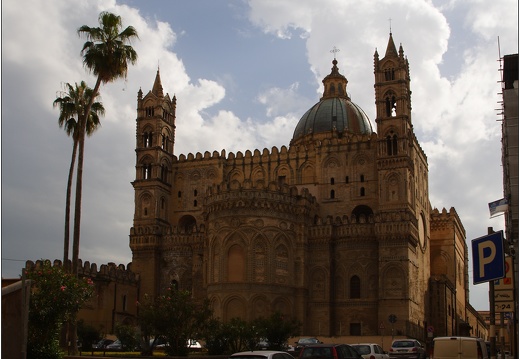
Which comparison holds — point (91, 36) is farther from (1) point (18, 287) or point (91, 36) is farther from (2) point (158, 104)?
(2) point (158, 104)

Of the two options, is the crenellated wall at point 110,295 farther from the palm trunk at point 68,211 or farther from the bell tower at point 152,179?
the palm trunk at point 68,211

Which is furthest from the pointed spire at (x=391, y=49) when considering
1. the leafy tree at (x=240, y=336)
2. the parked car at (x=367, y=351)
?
the parked car at (x=367, y=351)

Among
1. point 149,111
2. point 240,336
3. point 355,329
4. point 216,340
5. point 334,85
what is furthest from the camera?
point 334,85

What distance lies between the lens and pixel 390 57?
63219 mm

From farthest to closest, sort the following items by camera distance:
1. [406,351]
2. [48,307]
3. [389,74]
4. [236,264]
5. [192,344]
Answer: [389,74]
[236,264]
[192,344]
[406,351]
[48,307]

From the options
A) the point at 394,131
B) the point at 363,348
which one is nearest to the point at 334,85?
the point at 394,131

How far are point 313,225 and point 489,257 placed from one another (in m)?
45.9

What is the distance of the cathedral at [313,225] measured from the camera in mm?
56844

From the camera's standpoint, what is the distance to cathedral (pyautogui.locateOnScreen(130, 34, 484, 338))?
56844mm

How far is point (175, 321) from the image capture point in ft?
113

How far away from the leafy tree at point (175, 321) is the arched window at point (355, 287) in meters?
25.5

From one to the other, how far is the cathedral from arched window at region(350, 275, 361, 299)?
82mm

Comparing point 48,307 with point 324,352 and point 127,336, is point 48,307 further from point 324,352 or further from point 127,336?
point 127,336

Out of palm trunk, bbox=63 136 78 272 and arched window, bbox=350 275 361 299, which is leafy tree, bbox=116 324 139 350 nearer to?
palm trunk, bbox=63 136 78 272
